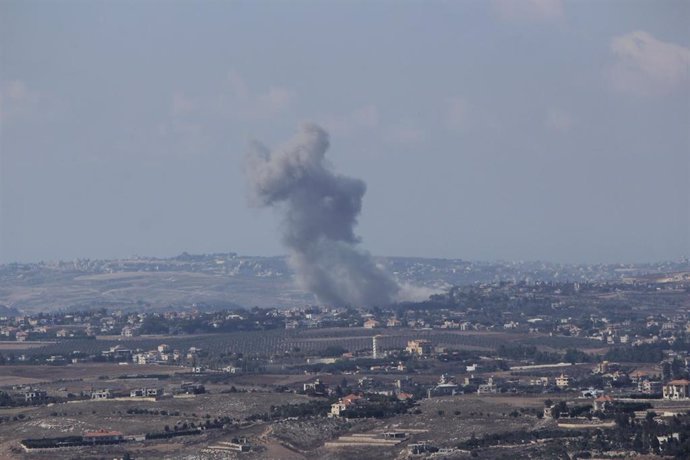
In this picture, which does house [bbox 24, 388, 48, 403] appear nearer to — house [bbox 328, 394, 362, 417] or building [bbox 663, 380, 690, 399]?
house [bbox 328, 394, 362, 417]

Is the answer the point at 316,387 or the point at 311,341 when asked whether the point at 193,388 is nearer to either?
the point at 316,387

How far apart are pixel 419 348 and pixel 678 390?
34.5 m

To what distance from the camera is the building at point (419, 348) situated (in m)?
118

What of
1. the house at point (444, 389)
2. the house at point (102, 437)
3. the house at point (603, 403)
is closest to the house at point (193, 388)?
the house at point (444, 389)

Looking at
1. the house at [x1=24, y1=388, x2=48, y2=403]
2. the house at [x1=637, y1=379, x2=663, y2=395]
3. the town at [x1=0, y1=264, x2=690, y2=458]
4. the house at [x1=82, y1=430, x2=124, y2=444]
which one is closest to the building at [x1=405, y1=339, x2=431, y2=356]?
the town at [x1=0, y1=264, x2=690, y2=458]

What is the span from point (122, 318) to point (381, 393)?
2582 inches

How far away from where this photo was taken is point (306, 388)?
306 feet

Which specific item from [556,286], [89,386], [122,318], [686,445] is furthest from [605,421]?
[556,286]

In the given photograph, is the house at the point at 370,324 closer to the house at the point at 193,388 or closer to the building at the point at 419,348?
the building at the point at 419,348

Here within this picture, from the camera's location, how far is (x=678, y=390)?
3371 inches

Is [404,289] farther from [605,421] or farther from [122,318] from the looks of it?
[605,421]

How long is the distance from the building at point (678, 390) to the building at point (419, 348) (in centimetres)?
3161

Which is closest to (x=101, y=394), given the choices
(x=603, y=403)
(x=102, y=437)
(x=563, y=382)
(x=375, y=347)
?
(x=102, y=437)

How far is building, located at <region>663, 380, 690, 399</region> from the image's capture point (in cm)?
8512
